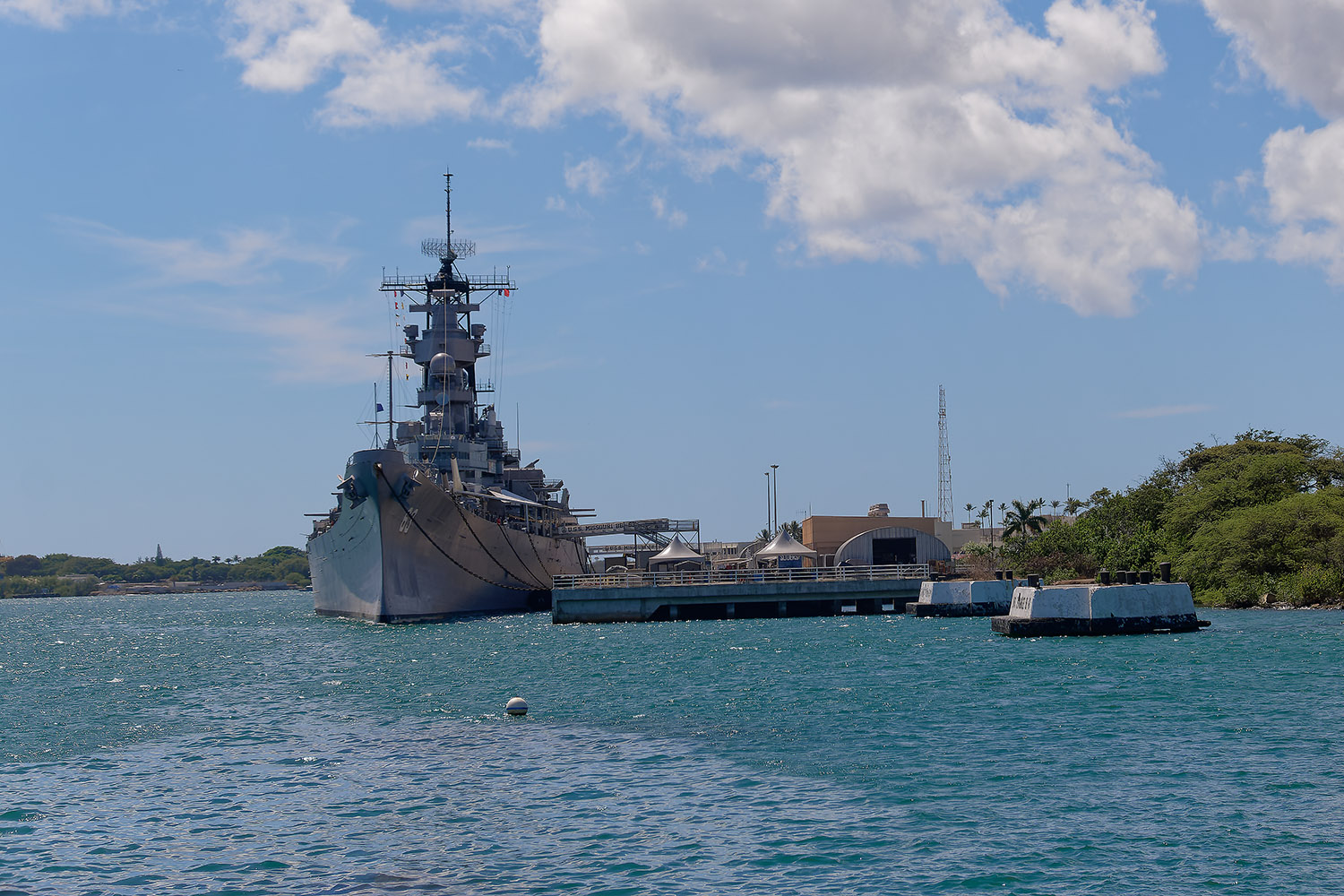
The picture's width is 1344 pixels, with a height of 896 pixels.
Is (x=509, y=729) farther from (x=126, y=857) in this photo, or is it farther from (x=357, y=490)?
(x=357, y=490)

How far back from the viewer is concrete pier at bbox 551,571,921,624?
66188 mm

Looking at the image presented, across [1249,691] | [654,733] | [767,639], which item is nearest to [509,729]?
[654,733]

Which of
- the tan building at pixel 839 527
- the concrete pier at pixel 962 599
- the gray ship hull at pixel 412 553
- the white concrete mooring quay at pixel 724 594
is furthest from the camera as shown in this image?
the tan building at pixel 839 527

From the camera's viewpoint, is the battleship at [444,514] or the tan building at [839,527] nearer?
the battleship at [444,514]

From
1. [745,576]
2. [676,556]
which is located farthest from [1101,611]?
[676,556]

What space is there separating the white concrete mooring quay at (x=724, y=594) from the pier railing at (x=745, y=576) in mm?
51

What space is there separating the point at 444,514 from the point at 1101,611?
1298 inches

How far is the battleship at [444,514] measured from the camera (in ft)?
204

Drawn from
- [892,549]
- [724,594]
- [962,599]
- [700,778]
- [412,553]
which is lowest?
[700,778]

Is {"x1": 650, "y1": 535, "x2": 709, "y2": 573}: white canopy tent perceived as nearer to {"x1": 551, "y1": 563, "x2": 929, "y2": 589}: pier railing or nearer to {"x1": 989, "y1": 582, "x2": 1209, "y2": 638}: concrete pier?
{"x1": 551, "y1": 563, "x2": 929, "y2": 589}: pier railing

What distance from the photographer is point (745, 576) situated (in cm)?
7488

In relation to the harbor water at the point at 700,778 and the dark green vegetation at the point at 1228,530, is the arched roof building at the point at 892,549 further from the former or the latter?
the harbor water at the point at 700,778

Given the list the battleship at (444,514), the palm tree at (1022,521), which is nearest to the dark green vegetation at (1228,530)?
the palm tree at (1022,521)

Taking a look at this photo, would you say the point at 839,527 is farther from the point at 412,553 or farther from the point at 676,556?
the point at 412,553
